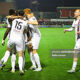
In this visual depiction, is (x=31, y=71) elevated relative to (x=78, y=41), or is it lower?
lower

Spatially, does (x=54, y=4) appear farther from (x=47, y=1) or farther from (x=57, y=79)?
(x=57, y=79)

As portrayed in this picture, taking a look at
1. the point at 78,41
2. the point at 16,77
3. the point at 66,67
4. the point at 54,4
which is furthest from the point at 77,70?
the point at 54,4

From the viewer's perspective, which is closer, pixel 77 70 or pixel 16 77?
pixel 16 77

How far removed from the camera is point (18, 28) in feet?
21.9

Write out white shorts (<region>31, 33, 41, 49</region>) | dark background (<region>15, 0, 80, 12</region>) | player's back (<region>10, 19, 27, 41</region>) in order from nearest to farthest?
player's back (<region>10, 19, 27, 41</region>) → white shorts (<region>31, 33, 41, 49</region>) → dark background (<region>15, 0, 80, 12</region>)

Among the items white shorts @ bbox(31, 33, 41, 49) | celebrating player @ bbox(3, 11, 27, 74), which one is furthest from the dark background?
celebrating player @ bbox(3, 11, 27, 74)

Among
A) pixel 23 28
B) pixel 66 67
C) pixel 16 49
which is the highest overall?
pixel 23 28

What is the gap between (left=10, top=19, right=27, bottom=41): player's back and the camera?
6.66 meters

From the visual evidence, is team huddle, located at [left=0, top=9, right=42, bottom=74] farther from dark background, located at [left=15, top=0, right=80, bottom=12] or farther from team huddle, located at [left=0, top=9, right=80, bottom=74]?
dark background, located at [left=15, top=0, right=80, bottom=12]

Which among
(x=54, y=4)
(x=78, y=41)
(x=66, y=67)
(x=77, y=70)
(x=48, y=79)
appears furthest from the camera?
(x=54, y=4)

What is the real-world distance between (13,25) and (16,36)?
337mm

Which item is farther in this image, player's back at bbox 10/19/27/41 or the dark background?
the dark background

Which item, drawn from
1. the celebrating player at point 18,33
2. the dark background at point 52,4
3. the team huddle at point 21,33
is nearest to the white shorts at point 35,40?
the team huddle at point 21,33

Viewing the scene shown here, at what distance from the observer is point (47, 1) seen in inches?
2534
